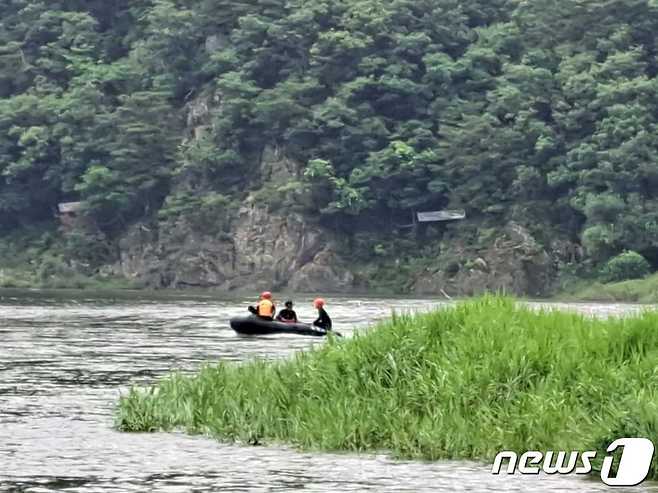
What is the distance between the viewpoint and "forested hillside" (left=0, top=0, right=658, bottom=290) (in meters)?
104

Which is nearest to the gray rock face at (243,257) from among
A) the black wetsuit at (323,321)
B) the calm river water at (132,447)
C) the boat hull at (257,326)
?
the boat hull at (257,326)

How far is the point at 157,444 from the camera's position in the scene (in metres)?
26.5

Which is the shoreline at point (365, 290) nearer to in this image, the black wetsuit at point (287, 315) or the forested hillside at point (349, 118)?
the forested hillside at point (349, 118)

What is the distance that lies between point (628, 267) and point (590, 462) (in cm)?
7385

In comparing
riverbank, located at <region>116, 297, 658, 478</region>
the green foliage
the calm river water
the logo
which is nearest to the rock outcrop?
the green foliage

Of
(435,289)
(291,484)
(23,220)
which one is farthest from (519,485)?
(23,220)

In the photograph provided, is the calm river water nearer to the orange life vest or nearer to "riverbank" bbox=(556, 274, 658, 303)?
the orange life vest

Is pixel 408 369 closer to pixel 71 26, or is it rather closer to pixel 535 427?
pixel 535 427

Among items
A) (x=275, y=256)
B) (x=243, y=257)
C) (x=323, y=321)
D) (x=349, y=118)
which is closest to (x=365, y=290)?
(x=275, y=256)

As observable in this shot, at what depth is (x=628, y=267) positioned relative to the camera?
9562cm

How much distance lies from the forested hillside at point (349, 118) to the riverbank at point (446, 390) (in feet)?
233

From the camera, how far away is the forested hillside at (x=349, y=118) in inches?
4094

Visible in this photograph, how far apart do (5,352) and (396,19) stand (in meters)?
71.6

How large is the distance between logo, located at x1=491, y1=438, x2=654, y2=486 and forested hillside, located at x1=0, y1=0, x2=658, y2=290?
74292mm
